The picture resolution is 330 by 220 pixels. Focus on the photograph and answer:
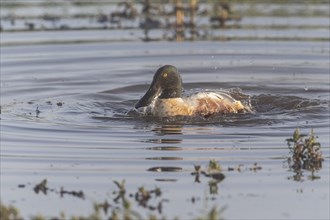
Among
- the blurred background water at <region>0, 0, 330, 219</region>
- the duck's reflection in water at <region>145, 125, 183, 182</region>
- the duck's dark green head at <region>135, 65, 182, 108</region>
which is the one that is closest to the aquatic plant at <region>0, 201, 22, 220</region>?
the blurred background water at <region>0, 0, 330, 219</region>

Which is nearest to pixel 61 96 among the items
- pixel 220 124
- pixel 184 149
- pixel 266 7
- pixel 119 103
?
pixel 119 103

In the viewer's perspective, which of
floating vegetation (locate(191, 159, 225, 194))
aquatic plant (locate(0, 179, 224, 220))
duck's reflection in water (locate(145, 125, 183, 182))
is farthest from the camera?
duck's reflection in water (locate(145, 125, 183, 182))

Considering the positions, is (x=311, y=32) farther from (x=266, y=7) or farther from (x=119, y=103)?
(x=119, y=103)

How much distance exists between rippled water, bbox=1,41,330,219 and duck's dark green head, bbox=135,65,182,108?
31cm

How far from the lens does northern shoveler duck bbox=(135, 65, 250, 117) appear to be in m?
11.4

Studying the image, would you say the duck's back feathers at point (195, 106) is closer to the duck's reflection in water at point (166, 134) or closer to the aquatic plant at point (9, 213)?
the duck's reflection in water at point (166, 134)

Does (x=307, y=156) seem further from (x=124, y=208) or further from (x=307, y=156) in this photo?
(x=124, y=208)

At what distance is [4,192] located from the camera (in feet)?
25.0

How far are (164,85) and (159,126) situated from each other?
0.76 m

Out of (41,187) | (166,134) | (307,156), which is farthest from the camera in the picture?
(166,134)

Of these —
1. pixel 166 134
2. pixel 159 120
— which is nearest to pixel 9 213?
pixel 166 134

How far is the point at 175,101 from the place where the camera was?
1146 cm

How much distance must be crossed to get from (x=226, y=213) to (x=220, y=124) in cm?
397

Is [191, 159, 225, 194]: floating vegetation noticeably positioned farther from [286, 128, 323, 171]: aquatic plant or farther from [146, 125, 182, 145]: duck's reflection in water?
[146, 125, 182, 145]: duck's reflection in water
